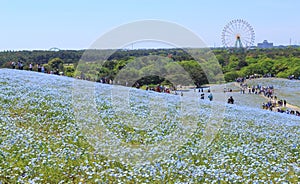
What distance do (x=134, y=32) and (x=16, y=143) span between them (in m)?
5.28

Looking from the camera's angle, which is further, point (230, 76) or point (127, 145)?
point (230, 76)

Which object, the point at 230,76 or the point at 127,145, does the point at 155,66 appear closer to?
the point at 127,145

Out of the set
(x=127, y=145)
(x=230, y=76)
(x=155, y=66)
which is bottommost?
(x=230, y=76)

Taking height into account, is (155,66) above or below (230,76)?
above

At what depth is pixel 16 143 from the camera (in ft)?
31.4

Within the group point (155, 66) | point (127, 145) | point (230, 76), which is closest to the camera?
point (127, 145)

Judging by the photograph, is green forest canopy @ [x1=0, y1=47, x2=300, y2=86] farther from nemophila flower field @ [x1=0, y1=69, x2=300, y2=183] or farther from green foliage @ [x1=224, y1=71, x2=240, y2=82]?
nemophila flower field @ [x1=0, y1=69, x2=300, y2=183]

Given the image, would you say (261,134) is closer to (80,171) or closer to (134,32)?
(134,32)

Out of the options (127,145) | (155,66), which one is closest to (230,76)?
(155,66)

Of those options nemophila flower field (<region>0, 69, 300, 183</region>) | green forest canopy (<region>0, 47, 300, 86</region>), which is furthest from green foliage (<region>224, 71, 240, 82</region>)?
nemophila flower field (<region>0, 69, 300, 183</region>)

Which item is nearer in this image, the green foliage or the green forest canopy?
the green forest canopy

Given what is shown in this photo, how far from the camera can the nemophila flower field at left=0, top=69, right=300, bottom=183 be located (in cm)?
800

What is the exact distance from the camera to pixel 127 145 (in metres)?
10.8

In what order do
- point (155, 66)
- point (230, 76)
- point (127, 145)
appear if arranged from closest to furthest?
point (127, 145) < point (155, 66) < point (230, 76)
